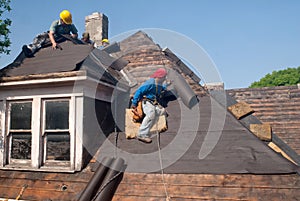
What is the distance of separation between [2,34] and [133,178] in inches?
283

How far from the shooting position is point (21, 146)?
19.7 ft

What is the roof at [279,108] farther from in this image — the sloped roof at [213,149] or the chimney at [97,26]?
the chimney at [97,26]

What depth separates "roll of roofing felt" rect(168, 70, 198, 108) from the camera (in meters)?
5.84

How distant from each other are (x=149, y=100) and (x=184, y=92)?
0.73 meters

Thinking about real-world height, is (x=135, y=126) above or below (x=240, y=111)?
below

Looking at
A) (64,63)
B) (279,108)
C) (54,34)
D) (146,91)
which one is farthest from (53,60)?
(279,108)

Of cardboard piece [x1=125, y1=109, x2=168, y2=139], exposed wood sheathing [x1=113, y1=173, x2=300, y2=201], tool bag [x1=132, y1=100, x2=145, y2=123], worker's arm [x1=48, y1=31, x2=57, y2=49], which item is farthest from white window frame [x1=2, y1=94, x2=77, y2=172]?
worker's arm [x1=48, y1=31, x2=57, y2=49]

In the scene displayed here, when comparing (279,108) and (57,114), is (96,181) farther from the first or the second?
(279,108)

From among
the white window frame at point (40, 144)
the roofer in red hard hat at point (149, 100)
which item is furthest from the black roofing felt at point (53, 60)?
the roofer in red hard hat at point (149, 100)

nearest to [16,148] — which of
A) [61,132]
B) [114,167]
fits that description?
[61,132]

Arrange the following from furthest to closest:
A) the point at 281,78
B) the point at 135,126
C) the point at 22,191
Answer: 1. the point at 281,78
2. the point at 135,126
3. the point at 22,191

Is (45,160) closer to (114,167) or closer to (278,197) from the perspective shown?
(114,167)

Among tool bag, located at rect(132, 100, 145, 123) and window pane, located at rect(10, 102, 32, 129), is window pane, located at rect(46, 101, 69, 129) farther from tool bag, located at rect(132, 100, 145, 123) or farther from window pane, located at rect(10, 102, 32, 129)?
tool bag, located at rect(132, 100, 145, 123)

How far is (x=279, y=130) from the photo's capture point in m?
10.6
